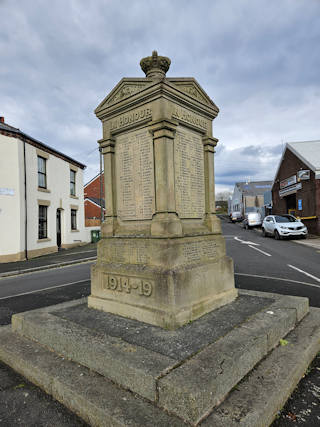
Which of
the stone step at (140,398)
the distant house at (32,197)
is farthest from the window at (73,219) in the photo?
the stone step at (140,398)

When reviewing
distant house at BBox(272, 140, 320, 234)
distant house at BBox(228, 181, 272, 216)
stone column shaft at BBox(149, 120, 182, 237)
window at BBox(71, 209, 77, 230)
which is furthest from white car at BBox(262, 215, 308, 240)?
distant house at BBox(228, 181, 272, 216)

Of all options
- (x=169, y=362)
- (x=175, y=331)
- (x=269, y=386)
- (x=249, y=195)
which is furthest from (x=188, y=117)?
(x=249, y=195)

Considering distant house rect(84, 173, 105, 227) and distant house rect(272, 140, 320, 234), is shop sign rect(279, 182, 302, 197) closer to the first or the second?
distant house rect(272, 140, 320, 234)

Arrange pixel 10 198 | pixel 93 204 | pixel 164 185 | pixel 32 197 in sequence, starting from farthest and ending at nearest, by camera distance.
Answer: pixel 93 204 → pixel 32 197 → pixel 10 198 → pixel 164 185

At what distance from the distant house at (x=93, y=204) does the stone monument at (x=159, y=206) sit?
15944mm

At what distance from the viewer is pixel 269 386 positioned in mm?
2297

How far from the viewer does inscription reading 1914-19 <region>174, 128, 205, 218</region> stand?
12.9ft

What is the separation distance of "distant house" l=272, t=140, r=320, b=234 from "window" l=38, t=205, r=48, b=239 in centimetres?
1885

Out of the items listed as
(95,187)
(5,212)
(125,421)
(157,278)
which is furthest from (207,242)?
(95,187)

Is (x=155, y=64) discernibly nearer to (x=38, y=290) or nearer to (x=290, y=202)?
(x=38, y=290)

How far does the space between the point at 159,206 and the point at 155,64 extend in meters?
2.30

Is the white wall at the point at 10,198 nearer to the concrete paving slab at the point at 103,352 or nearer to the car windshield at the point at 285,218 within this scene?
the concrete paving slab at the point at 103,352

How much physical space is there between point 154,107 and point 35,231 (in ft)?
44.2

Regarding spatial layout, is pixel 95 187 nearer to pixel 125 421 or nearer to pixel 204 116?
pixel 204 116
